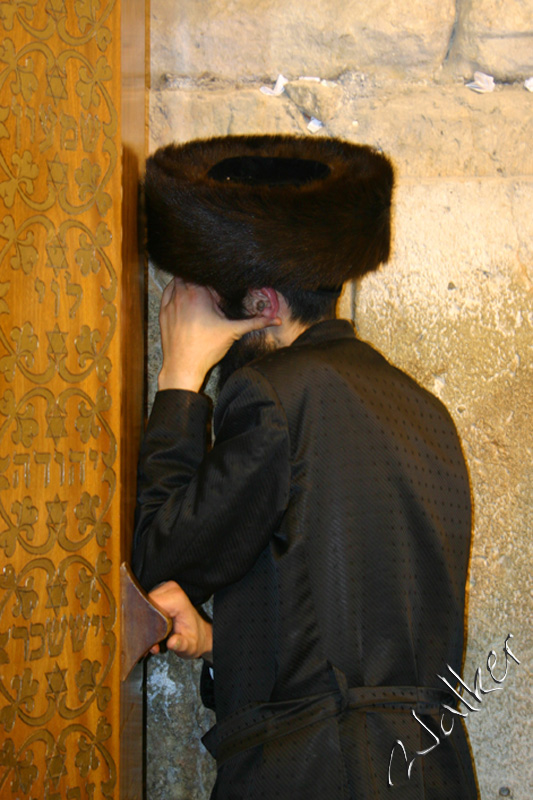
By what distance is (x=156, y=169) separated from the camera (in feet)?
3.61

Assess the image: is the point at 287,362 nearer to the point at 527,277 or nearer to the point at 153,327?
the point at 153,327

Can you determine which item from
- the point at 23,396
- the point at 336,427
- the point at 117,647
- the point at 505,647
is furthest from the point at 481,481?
the point at 23,396

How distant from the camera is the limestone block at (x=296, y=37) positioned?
141 cm

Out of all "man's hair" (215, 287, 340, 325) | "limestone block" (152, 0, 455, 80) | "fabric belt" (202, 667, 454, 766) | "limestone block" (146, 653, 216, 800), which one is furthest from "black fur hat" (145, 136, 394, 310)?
"limestone block" (146, 653, 216, 800)

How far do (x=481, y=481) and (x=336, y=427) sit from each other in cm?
55

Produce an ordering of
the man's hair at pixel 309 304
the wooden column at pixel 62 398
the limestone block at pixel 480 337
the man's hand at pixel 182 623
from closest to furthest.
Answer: the wooden column at pixel 62 398 → the man's hand at pixel 182 623 → the man's hair at pixel 309 304 → the limestone block at pixel 480 337

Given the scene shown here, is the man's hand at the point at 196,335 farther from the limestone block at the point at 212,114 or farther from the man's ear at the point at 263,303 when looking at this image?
the limestone block at the point at 212,114

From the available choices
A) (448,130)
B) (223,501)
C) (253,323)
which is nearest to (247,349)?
(253,323)

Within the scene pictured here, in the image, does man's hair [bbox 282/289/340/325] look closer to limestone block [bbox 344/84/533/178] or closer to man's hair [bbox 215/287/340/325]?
man's hair [bbox 215/287/340/325]

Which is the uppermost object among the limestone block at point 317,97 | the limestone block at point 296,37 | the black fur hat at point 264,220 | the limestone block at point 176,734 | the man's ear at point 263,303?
the limestone block at point 296,37

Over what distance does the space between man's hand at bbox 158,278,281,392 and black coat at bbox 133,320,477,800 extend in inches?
6.2

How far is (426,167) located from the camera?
143 centimetres

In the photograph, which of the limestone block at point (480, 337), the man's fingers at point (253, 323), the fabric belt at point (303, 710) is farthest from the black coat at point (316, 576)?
the limestone block at point (480, 337)

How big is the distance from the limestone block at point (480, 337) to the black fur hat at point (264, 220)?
0.26m
